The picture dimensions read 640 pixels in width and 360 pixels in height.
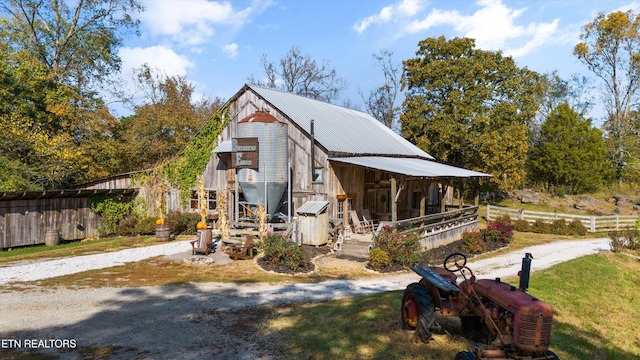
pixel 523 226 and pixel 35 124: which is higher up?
pixel 35 124

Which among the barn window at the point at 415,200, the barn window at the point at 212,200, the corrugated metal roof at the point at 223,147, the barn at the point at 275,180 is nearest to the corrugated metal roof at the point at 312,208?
the barn at the point at 275,180

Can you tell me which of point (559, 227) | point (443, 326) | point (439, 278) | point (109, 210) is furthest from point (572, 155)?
point (109, 210)

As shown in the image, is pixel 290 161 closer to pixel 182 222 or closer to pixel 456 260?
pixel 182 222

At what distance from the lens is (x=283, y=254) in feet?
45.8

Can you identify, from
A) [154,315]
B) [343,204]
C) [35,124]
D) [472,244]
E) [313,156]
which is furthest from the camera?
[35,124]

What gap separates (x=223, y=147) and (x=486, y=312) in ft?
58.3

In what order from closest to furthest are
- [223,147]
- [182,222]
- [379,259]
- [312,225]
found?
[379,259], [312,225], [223,147], [182,222]

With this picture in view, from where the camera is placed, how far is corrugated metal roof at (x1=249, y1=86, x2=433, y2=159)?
19891 mm

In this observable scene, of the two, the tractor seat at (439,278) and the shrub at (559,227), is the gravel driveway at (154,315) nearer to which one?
the tractor seat at (439,278)

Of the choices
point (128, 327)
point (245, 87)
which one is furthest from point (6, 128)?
point (128, 327)

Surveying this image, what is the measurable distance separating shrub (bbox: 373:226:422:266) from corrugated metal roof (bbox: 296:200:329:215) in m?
3.15

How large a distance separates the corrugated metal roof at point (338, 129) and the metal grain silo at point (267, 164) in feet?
5.16

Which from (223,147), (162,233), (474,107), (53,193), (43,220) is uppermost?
(474,107)

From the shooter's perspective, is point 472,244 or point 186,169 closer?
point 472,244
